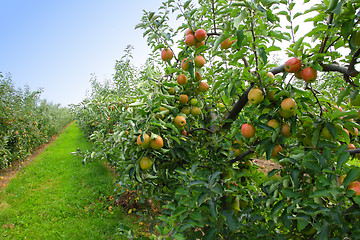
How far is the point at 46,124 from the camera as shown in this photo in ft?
36.6

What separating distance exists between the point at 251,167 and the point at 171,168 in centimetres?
81

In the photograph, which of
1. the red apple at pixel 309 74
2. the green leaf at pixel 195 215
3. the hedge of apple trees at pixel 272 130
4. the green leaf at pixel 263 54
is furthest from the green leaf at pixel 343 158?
the green leaf at pixel 195 215

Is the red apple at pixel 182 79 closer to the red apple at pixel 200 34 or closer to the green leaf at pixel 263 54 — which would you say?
the red apple at pixel 200 34

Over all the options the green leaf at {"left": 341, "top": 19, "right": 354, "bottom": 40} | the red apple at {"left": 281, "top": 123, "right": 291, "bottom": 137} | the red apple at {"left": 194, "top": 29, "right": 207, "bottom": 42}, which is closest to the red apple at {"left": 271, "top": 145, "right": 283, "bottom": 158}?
the red apple at {"left": 281, "top": 123, "right": 291, "bottom": 137}

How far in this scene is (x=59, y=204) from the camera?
4637 millimetres

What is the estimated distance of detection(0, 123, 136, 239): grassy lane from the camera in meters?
3.73

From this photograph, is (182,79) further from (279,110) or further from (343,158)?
(343,158)

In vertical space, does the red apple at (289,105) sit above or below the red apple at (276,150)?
above

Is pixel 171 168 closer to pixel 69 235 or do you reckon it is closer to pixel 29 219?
pixel 69 235

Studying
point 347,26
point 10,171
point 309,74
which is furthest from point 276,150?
point 10,171

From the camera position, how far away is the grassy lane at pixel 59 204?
3.73 m

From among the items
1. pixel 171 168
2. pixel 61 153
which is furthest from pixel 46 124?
pixel 171 168

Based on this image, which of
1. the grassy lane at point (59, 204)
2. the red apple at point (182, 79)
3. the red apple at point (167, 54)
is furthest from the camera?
the grassy lane at point (59, 204)

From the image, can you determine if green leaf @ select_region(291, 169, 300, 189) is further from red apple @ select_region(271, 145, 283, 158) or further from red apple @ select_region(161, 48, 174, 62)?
red apple @ select_region(161, 48, 174, 62)
